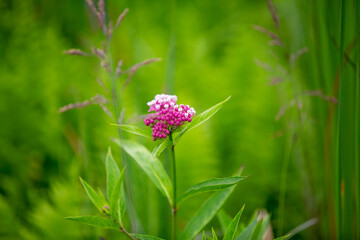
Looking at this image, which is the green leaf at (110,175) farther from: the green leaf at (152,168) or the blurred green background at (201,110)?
the blurred green background at (201,110)

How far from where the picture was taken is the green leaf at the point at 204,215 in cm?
49

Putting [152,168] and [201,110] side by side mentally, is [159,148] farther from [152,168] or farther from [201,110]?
[201,110]

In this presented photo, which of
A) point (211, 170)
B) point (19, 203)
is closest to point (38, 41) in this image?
point (19, 203)

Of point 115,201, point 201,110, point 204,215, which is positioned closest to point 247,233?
point 204,215

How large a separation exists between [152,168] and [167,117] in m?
0.11

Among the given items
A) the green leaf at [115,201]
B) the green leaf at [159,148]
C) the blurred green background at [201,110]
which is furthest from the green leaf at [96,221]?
the blurred green background at [201,110]

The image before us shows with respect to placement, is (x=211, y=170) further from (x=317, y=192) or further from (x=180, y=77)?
(x=180, y=77)

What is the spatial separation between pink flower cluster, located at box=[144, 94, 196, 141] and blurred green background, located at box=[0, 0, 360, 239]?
261mm

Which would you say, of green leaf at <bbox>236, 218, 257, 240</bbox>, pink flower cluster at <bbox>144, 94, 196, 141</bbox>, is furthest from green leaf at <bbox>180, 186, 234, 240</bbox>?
pink flower cluster at <bbox>144, 94, 196, 141</bbox>

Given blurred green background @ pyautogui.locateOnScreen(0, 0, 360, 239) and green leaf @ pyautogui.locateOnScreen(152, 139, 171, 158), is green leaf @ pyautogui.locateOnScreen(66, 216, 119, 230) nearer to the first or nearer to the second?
green leaf @ pyautogui.locateOnScreen(152, 139, 171, 158)

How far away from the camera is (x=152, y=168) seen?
0.48m

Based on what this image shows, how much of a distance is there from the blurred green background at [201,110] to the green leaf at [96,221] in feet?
1.05

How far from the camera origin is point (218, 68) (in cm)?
136

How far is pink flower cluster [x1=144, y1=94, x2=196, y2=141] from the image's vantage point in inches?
16.3
